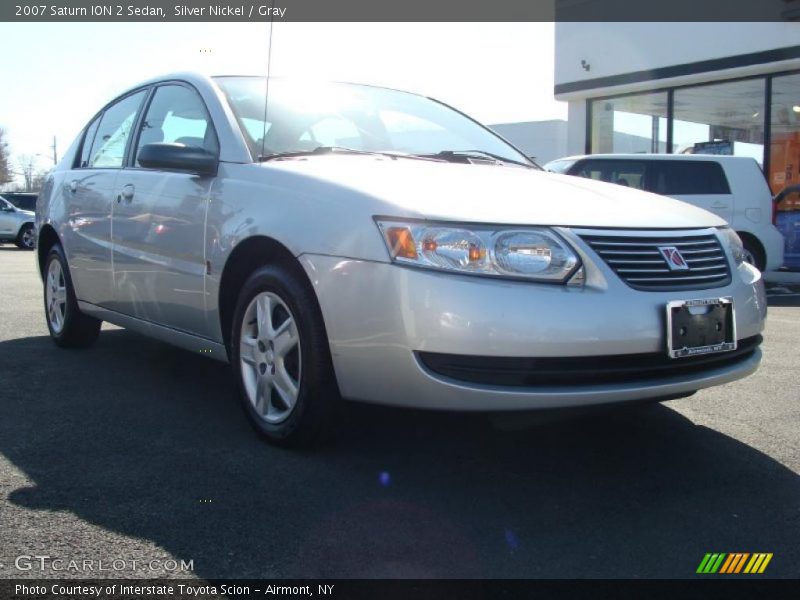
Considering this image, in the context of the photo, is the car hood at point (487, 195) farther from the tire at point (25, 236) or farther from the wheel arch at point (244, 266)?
the tire at point (25, 236)

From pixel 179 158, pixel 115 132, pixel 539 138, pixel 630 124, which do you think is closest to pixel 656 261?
pixel 179 158

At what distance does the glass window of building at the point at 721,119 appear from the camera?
580 inches

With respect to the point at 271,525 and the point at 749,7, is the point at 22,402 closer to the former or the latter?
the point at 271,525

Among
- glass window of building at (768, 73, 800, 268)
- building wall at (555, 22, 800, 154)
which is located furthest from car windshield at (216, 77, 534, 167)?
building wall at (555, 22, 800, 154)

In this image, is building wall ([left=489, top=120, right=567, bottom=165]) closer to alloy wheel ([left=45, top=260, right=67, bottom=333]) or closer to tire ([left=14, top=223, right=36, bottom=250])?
tire ([left=14, top=223, right=36, bottom=250])

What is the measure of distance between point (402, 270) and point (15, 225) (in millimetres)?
21085

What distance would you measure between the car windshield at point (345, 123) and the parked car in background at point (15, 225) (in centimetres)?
1938

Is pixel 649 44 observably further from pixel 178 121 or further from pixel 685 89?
pixel 178 121

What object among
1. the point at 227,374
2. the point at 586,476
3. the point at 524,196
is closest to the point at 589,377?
the point at 586,476

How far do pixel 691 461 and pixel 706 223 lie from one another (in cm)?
93

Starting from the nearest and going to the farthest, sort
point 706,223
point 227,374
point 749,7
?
1. point 706,223
2. point 227,374
3. point 749,7

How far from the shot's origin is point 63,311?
537 centimetres

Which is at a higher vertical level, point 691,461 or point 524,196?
point 524,196

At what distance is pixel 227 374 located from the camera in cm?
467
